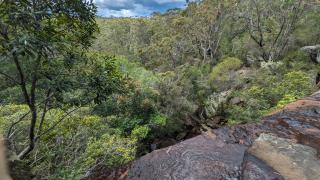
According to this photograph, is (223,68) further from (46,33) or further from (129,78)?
(46,33)

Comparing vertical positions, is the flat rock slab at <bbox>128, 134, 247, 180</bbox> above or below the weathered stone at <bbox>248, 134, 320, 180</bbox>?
below

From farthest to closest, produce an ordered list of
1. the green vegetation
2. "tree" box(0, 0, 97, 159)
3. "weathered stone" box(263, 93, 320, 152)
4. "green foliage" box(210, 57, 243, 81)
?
A: "green foliage" box(210, 57, 243, 81), "weathered stone" box(263, 93, 320, 152), the green vegetation, "tree" box(0, 0, 97, 159)

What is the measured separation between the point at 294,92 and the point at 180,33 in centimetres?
1702

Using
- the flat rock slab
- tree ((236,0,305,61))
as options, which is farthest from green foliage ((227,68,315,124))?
tree ((236,0,305,61))

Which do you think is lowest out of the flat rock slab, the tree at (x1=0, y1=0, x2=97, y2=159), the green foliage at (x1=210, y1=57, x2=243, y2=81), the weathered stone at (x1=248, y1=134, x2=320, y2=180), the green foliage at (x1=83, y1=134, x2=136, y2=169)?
the green foliage at (x1=83, y1=134, x2=136, y2=169)

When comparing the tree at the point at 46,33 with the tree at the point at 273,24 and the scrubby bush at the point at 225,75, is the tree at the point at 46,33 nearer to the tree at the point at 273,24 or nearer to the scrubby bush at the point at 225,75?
the scrubby bush at the point at 225,75

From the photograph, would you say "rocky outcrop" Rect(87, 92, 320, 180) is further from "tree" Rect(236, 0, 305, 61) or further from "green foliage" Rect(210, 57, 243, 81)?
"tree" Rect(236, 0, 305, 61)

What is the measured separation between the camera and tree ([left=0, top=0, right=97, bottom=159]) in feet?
11.4

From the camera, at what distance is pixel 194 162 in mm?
4266

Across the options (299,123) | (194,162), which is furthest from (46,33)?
(299,123)

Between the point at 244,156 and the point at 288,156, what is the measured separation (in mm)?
588

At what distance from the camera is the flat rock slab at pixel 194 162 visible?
4.07 m

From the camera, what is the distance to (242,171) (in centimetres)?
397

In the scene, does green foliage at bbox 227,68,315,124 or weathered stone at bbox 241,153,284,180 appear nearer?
weathered stone at bbox 241,153,284,180
